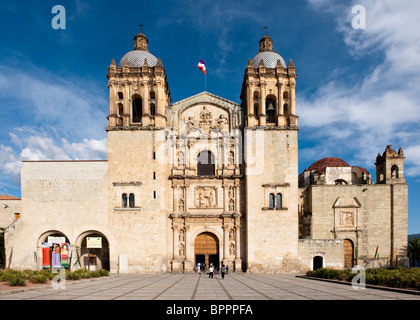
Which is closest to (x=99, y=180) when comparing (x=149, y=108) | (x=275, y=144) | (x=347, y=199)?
(x=149, y=108)

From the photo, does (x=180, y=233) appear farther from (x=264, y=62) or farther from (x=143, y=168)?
(x=264, y=62)

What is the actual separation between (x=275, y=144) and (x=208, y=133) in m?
6.24

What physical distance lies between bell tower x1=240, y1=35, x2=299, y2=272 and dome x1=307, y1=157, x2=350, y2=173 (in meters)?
13.4

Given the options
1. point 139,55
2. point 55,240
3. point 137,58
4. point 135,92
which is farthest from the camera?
point 139,55

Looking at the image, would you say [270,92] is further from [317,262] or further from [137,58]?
[317,262]

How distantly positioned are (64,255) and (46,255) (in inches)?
66.4

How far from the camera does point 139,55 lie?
29406 mm

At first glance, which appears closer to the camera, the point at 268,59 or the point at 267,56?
the point at 268,59

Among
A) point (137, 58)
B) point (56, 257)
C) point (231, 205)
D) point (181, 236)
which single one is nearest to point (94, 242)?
point (56, 257)

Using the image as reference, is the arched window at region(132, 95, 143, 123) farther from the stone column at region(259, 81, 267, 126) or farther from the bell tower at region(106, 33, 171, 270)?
the stone column at region(259, 81, 267, 126)

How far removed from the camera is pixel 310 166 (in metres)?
42.3

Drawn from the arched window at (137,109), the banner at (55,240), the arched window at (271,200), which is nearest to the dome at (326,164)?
the arched window at (271,200)

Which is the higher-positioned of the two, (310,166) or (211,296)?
(310,166)

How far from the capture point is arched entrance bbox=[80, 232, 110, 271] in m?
26.0
